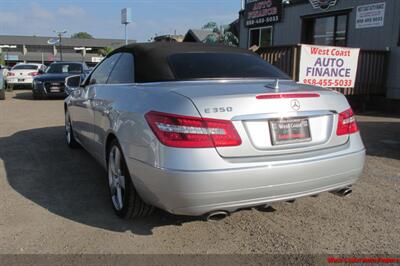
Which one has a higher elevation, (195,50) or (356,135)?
(195,50)

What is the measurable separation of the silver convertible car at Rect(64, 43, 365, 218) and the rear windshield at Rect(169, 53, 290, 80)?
0.02 m

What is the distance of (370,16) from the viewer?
12.9m

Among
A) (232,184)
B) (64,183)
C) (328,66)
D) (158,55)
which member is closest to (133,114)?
(158,55)

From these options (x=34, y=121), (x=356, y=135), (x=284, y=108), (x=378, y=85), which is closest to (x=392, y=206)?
(x=356, y=135)

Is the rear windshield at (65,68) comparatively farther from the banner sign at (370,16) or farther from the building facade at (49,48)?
the building facade at (49,48)

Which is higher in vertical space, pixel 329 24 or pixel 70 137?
pixel 329 24

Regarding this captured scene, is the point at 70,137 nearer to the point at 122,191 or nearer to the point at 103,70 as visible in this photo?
the point at 103,70

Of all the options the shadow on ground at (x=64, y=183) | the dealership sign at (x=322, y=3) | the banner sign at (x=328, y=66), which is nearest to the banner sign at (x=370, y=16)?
the dealership sign at (x=322, y=3)

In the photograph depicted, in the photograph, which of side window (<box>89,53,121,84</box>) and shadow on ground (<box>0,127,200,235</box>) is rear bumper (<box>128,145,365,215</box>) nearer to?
shadow on ground (<box>0,127,200,235</box>)

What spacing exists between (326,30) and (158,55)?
39.8 ft

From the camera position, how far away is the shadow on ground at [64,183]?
390 cm

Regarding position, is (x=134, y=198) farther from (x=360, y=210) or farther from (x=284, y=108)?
(x=360, y=210)

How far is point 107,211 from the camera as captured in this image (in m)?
4.14

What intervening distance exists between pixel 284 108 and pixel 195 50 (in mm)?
1506
